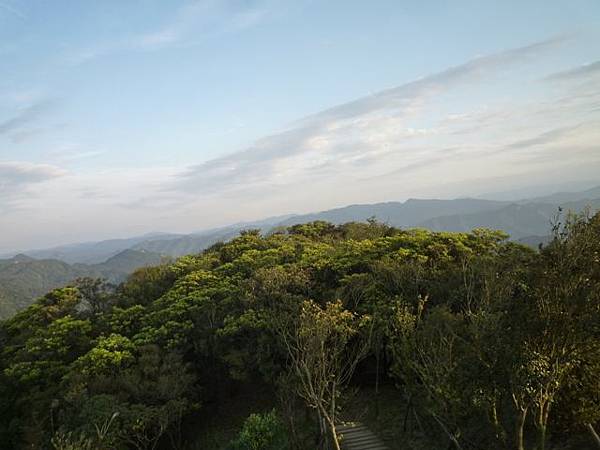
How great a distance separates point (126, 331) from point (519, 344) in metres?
23.3

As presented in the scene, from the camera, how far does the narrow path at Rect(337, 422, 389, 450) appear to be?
61.4 feet

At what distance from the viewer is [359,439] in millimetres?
19375

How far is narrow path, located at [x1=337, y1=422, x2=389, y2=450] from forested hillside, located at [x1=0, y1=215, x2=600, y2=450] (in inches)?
24.4

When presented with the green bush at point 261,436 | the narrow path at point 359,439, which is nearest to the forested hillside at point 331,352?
the green bush at point 261,436

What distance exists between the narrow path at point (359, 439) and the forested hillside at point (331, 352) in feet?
2.04

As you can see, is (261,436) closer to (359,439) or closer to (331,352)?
(359,439)

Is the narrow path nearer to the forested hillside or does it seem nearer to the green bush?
the forested hillside

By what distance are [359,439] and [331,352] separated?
4522mm

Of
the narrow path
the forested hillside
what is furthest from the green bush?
the narrow path

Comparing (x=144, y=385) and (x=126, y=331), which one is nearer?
(x=144, y=385)

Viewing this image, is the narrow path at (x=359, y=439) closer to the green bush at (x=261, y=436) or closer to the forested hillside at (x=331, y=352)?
the forested hillside at (x=331, y=352)

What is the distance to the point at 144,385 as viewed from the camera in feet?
69.8

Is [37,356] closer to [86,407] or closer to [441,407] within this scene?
[86,407]

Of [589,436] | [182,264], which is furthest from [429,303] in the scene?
[182,264]
